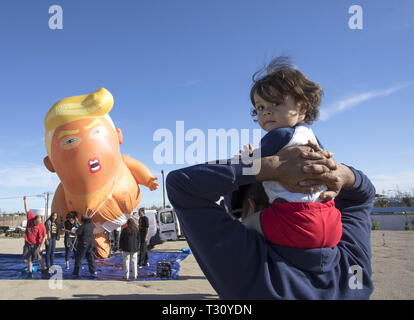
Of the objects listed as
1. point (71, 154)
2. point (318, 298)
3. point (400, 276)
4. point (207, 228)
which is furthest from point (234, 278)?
point (71, 154)

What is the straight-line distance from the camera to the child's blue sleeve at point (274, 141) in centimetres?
116

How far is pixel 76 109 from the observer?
31.4 feet

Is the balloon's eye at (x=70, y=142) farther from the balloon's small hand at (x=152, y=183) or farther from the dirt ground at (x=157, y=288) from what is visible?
the dirt ground at (x=157, y=288)

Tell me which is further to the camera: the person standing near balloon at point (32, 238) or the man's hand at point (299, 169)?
the person standing near balloon at point (32, 238)

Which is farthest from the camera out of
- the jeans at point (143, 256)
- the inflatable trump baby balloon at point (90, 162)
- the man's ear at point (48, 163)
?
the man's ear at point (48, 163)

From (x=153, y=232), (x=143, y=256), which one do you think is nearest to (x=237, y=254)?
(x=143, y=256)

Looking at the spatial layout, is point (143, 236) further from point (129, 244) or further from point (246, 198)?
point (246, 198)

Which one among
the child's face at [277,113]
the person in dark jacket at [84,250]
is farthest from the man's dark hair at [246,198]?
the person in dark jacket at [84,250]

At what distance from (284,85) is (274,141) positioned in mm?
356

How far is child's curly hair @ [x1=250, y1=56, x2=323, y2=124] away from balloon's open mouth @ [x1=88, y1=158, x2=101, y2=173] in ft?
28.7

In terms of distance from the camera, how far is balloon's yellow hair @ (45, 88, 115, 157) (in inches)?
370

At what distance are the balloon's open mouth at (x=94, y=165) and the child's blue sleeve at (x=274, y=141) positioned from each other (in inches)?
356

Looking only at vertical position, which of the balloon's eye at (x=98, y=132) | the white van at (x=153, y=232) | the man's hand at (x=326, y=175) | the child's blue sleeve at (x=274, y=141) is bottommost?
the white van at (x=153, y=232)

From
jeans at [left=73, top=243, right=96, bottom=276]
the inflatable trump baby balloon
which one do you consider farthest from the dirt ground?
the inflatable trump baby balloon
